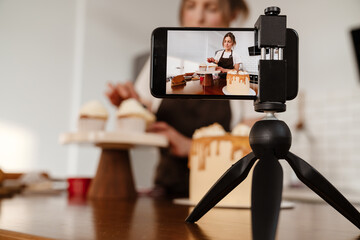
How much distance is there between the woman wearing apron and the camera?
347 millimetres

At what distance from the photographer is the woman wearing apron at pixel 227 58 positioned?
347mm

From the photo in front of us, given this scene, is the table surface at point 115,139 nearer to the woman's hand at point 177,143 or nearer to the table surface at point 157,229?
the woman's hand at point 177,143

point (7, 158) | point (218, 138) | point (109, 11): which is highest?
point (109, 11)

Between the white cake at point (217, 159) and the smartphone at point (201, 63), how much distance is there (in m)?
0.29

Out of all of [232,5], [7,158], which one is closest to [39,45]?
[7,158]

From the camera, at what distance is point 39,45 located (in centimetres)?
200

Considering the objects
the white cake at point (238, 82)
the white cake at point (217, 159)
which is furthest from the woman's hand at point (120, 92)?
the white cake at point (238, 82)

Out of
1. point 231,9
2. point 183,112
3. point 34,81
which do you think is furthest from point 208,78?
point 34,81

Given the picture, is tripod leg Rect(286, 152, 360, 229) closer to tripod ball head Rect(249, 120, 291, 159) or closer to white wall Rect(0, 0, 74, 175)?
tripod ball head Rect(249, 120, 291, 159)

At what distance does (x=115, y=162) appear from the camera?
36.5 inches

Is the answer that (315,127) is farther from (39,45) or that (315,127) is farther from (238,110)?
(39,45)

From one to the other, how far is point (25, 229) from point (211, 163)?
0.36 m

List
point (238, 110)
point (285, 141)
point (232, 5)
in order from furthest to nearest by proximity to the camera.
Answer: point (232, 5) < point (238, 110) < point (285, 141)

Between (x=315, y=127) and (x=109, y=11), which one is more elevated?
(x=109, y=11)
